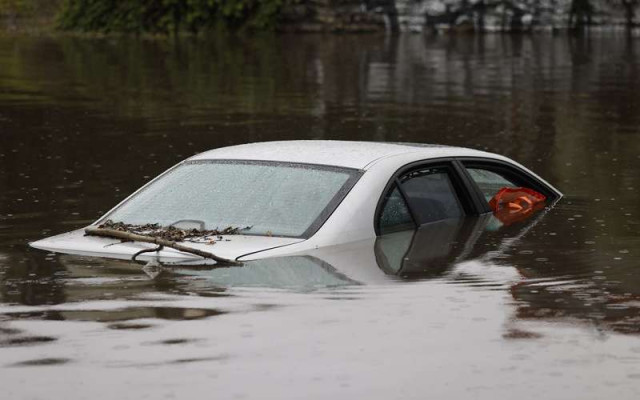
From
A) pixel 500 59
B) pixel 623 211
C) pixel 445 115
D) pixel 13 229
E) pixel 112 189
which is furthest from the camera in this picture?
pixel 500 59

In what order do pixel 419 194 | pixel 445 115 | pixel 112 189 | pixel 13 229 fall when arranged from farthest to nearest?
A: 1. pixel 445 115
2. pixel 112 189
3. pixel 13 229
4. pixel 419 194

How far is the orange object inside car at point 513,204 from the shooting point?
418 inches

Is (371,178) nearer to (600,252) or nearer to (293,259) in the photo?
(293,259)

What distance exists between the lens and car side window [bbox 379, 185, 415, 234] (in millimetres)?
9109

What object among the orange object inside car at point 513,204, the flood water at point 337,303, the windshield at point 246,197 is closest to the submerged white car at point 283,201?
the windshield at point 246,197

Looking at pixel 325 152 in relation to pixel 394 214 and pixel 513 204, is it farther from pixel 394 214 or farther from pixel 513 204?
pixel 513 204

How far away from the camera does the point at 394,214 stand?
9234mm

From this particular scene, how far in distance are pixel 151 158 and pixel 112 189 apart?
3.25 m

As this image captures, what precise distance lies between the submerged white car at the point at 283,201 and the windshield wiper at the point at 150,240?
1 cm

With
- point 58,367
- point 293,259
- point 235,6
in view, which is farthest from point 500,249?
point 235,6

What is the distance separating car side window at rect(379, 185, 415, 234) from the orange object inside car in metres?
1.32

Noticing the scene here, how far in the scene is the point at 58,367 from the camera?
645cm

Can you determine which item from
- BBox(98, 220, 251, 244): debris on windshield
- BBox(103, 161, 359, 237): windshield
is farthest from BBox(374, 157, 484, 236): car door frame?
BBox(98, 220, 251, 244): debris on windshield

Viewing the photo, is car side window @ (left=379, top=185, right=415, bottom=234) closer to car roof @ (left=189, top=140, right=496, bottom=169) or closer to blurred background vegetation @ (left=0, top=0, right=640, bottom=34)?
car roof @ (left=189, top=140, right=496, bottom=169)
